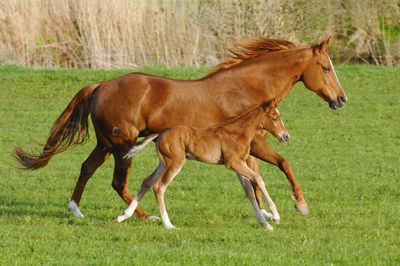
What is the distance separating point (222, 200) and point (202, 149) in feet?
7.70

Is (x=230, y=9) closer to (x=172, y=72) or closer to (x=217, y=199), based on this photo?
(x=172, y=72)

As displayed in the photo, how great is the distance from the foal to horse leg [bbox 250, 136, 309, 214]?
0.25m

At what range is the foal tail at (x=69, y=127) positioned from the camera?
9.59m

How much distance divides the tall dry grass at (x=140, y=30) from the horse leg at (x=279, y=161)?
11.3 meters

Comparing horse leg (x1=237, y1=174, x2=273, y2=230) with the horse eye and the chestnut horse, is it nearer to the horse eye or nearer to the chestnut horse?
the chestnut horse

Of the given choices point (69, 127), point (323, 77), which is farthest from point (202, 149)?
point (69, 127)

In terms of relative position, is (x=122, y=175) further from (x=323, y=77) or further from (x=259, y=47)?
(x=323, y=77)

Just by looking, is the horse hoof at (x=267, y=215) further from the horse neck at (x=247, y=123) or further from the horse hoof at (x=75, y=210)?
the horse hoof at (x=75, y=210)

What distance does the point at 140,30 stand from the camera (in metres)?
20.2

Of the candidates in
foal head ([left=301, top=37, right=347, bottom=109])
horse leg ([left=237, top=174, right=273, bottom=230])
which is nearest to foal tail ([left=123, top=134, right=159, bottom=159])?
horse leg ([left=237, top=174, right=273, bottom=230])

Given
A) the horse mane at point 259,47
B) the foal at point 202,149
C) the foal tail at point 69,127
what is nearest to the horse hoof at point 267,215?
the foal at point 202,149

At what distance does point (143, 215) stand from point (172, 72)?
10.6m

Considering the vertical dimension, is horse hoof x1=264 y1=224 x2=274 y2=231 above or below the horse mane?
below

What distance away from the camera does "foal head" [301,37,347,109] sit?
909cm
